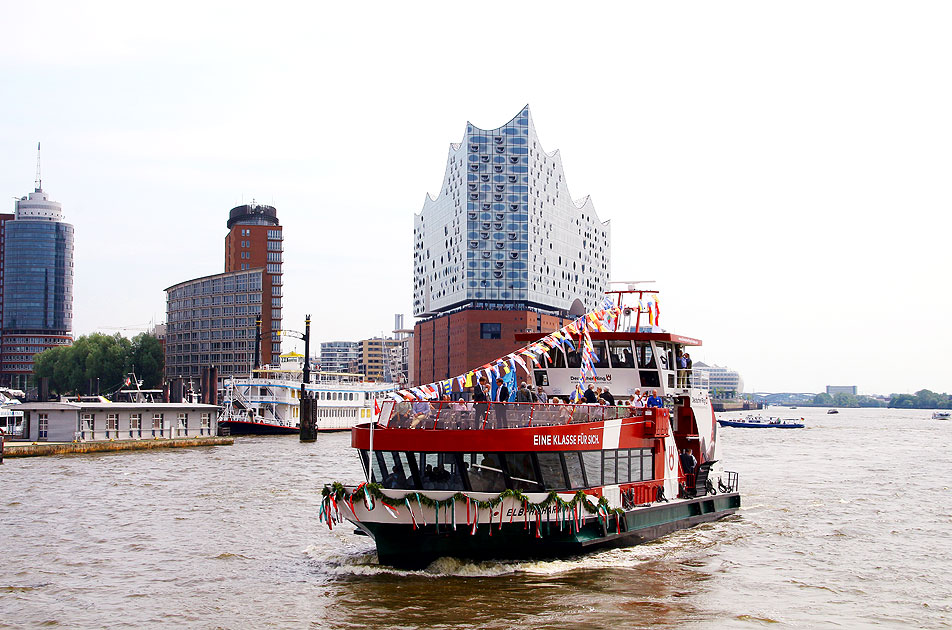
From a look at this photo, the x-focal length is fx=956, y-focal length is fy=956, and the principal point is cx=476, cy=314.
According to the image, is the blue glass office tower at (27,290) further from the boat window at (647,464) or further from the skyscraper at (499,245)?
the boat window at (647,464)

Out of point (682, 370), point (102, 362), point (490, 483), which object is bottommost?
point (490, 483)

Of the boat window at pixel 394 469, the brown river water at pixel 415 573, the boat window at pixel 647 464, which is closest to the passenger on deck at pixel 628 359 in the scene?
the boat window at pixel 647 464

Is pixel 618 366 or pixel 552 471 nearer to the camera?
pixel 552 471

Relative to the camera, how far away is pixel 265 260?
156625mm

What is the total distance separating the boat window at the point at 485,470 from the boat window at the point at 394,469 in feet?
4.37

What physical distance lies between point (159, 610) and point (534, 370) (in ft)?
41.7

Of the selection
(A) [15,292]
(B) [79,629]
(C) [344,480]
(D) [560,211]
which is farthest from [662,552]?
(A) [15,292]

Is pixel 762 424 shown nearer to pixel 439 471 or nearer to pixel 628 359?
pixel 628 359

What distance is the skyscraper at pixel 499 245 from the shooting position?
140000 millimetres

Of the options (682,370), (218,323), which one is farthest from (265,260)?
(682,370)

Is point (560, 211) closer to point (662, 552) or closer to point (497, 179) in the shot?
point (497, 179)

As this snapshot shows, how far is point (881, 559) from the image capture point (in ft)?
80.9

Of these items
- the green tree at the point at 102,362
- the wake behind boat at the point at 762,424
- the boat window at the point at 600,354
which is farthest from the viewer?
the wake behind boat at the point at 762,424

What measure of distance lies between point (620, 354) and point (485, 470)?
8.80m
